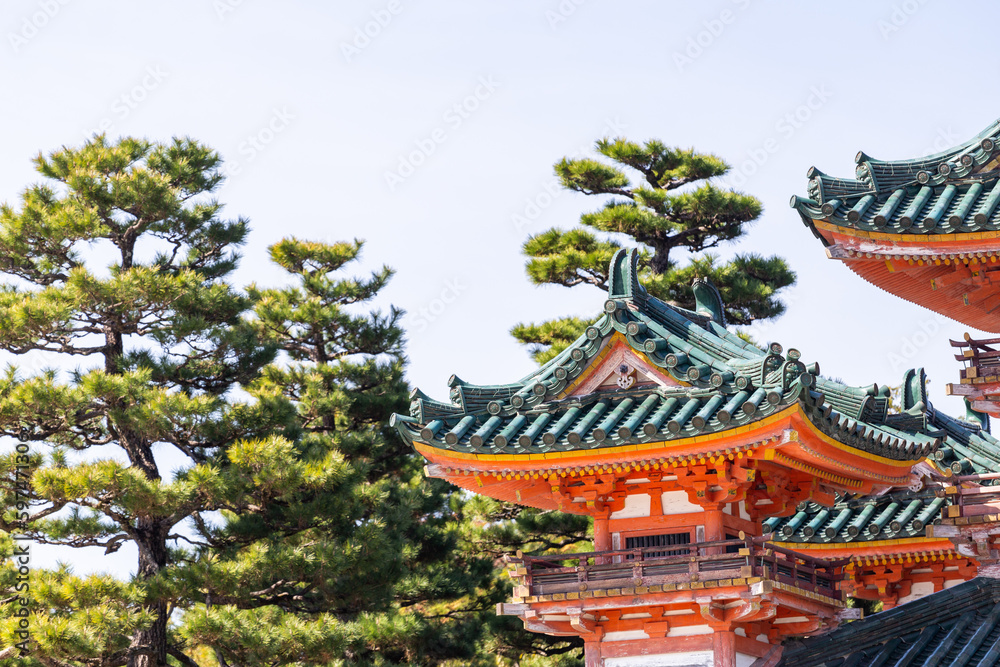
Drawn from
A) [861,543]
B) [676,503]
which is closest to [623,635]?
[676,503]

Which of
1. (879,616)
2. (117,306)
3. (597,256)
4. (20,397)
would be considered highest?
(597,256)

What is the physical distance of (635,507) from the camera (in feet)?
47.5

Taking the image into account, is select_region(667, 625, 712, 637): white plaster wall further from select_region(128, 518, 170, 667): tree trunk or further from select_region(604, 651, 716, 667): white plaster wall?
select_region(128, 518, 170, 667): tree trunk

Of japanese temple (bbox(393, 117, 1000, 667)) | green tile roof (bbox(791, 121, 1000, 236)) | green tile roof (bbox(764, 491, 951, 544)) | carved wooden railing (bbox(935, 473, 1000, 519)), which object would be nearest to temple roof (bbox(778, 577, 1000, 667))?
japanese temple (bbox(393, 117, 1000, 667))

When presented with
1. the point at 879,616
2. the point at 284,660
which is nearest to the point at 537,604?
the point at 879,616

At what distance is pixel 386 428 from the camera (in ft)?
89.6

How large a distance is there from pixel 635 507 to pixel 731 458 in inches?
59.3

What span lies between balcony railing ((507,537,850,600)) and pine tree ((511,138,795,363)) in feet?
40.5

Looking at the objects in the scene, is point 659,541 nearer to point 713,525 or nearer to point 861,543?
point 713,525

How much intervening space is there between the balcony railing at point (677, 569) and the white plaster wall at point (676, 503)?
0.45m

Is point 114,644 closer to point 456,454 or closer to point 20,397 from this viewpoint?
point 20,397

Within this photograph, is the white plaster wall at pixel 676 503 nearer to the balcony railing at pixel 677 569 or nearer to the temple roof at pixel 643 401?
the balcony railing at pixel 677 569

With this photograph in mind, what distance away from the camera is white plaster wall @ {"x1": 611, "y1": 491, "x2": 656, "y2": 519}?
14.4m

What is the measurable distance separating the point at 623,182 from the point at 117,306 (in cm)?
1137
